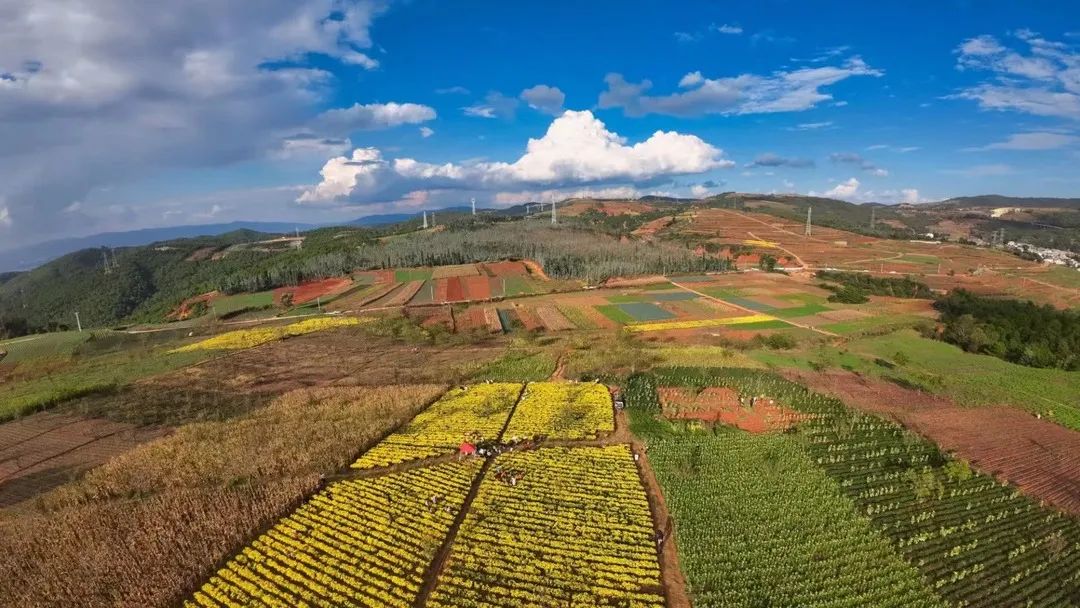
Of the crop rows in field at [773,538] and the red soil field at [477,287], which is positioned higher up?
the red soil field at [477,287]

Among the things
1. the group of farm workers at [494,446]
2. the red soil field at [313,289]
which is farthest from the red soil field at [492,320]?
the group of farm workers at [494,446]

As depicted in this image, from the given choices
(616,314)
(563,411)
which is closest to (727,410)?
(563,411)

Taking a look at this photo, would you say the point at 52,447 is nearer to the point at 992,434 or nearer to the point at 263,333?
the point at 263,333

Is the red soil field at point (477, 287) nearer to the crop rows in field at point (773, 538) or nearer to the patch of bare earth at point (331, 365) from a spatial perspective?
the patch of bare earth at point (331, 365)

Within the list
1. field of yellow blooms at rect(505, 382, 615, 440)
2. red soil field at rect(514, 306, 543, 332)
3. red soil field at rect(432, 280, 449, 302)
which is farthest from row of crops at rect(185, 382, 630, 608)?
red soil field at rect(432, 280, 449, 302)

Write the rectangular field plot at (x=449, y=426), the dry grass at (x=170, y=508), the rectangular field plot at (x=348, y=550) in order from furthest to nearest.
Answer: the rectangular field plot at (x=449, y=426) → the dry grass at (x=170, y=508) → the rectangular field plot at (x=348, y=550)

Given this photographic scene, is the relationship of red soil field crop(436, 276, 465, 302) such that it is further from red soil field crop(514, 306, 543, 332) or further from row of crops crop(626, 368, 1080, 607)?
row of crops crop(626, 368, 1080, 607)
